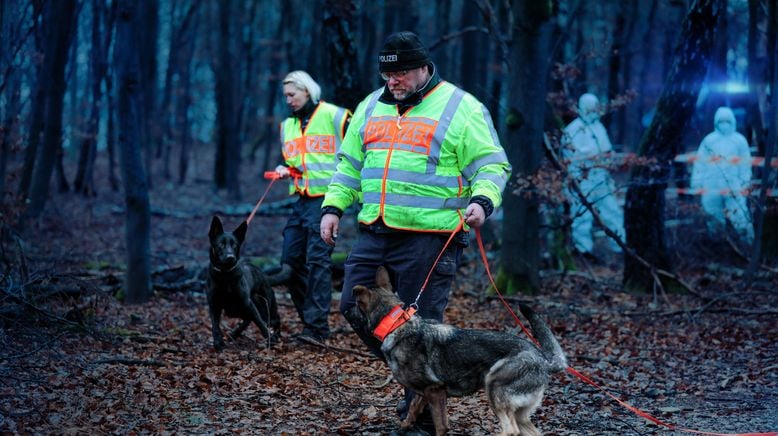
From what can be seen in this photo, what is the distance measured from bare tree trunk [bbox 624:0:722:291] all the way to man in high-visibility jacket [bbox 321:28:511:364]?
238 inches

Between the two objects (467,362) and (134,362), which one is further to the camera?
(134,362)

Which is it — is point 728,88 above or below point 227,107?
above

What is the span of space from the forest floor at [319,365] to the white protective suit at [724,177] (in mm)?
1073

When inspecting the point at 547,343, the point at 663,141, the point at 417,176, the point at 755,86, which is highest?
the point at 755,86

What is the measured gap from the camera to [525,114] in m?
10.6

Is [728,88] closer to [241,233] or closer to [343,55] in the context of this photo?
[343,55]

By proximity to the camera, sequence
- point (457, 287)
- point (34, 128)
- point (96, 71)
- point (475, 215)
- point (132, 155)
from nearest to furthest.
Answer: point (475, 215) → point (132, 155) → point (457, 287) → point (34, 128) → point (96, 71)

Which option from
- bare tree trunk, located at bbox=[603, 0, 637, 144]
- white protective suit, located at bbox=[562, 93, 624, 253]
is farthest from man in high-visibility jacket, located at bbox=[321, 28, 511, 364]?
bare tree trunk, located at bbox=[603, 0, 637, 144]

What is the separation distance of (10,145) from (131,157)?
8.01ft

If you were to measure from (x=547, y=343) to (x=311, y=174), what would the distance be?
12.6 ft

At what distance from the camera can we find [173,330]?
8.70m

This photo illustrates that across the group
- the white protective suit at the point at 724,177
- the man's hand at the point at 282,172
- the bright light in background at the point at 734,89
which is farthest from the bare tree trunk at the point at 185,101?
the man's hand at the point at 282,172

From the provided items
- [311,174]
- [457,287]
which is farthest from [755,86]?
[311,174]

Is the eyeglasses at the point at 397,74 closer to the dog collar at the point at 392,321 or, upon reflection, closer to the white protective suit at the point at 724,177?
the dog collar at the point at 392,321
